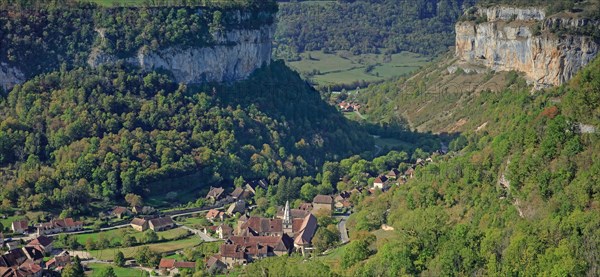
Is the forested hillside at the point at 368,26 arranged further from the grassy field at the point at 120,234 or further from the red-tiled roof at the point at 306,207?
the grassy field at the point at 120,234

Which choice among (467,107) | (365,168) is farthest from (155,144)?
(467,107)

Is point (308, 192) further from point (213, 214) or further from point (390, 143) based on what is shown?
point (390, 143)

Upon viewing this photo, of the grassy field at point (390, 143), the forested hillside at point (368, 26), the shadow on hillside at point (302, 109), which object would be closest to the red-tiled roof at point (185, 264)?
the shadow on hillside at point (302, 109)

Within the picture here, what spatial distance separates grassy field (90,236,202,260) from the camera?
73.6 meters

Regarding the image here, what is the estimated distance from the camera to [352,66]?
543 ft

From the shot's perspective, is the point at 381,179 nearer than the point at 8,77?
Yes

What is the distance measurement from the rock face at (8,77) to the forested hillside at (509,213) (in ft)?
117

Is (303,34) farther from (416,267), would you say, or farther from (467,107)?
(416,267)

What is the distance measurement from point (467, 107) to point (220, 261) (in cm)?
4559

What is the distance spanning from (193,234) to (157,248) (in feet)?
15.6

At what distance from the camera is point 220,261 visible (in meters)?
70.6

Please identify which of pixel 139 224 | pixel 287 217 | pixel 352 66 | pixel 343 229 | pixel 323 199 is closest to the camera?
A: pixel 343 229

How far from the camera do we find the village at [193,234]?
231 ft

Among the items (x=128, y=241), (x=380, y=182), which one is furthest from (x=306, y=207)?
(x=128, y=241)
